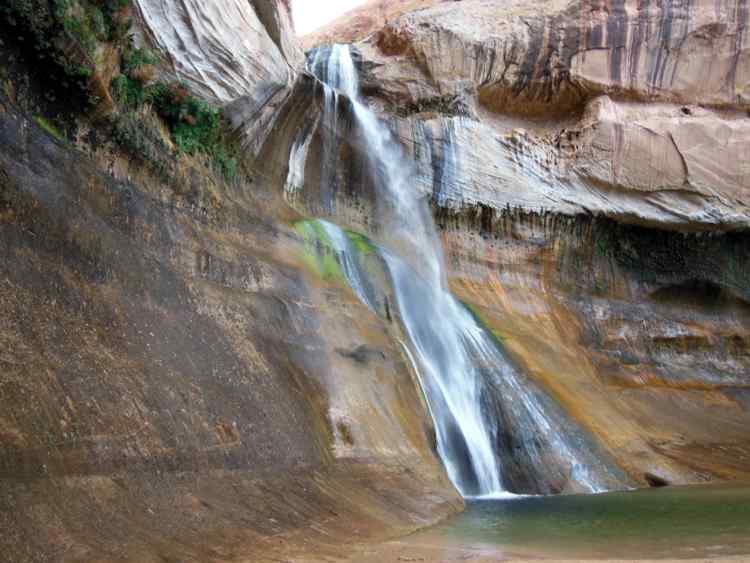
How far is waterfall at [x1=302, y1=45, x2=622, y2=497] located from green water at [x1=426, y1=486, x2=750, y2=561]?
1.12 metres

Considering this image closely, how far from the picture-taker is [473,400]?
13664 mm

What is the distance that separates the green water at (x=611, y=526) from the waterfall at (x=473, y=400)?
1.12 metres

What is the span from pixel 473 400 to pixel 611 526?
224 inches

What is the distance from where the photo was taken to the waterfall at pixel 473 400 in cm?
1252

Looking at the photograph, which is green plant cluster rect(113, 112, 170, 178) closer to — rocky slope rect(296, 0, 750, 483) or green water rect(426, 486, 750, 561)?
green water rect(426, 486, 750, 561)

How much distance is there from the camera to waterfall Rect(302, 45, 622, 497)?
493 inches

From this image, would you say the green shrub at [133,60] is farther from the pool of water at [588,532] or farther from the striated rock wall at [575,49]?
the striated rock wall at [575,49]

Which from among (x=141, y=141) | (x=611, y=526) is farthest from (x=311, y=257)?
(x=611, y=526)

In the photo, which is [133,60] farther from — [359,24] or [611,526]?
[359,24]

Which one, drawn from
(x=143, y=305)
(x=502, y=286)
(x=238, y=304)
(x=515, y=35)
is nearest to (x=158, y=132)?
(x=238, y=304)

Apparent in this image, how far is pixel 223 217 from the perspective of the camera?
11898mm

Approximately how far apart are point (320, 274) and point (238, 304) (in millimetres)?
3023

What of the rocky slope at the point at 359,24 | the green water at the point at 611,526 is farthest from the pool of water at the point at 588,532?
the rocky slope at the point at 359,24

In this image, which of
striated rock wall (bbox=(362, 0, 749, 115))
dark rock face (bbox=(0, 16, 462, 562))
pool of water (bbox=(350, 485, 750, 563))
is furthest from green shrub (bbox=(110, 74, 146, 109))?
striated rock wall (bbox=(362, 0, 749, 115))
